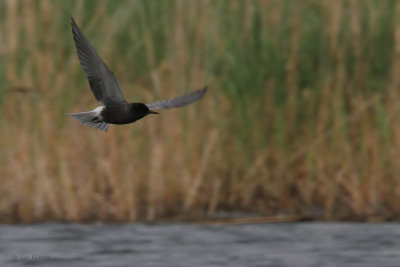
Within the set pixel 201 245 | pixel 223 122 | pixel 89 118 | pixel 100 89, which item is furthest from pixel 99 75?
pixel 223 122

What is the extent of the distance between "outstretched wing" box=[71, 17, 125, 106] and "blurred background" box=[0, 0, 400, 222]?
5.63ft

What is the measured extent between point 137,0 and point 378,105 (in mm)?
1720

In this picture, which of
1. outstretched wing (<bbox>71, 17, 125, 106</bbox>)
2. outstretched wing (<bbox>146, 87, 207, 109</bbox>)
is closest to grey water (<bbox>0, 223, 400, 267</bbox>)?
outstretched wing (<bbox>146, 87, 207, 109</bbox>)

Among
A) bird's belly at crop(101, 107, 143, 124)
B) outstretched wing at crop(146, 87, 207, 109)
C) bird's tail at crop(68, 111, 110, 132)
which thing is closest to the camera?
bird's belly at crop(101, 107, 143, 124)

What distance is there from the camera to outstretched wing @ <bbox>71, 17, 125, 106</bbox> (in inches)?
161

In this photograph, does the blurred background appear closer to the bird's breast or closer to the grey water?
the grey water

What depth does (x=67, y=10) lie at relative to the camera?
6375 millimetres

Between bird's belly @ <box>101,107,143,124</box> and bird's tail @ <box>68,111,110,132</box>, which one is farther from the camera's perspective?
bird's tail @ <box>68,111,110,132</box>

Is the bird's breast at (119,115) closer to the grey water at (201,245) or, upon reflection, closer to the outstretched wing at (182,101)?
the outstretched wing at (182,101)

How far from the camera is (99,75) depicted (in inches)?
163

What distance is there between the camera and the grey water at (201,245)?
497cm

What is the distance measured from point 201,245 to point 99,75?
1.54 meters

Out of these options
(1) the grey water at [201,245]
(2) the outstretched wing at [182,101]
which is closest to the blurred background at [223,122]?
(1) the grey water at [201,245]

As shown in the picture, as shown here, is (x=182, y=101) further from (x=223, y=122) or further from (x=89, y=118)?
(x=223, y=122)
